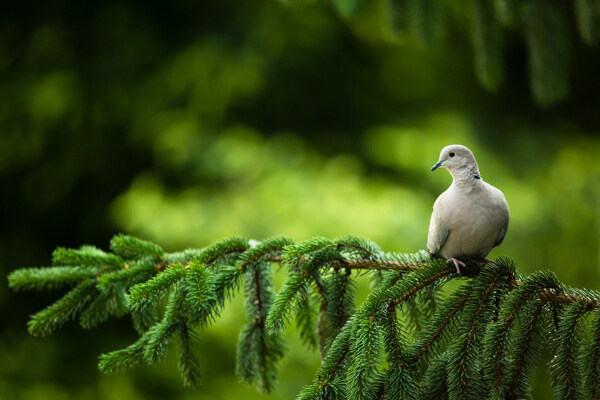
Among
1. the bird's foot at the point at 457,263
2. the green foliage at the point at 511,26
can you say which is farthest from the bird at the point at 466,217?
the green foliage at the point at 511,26

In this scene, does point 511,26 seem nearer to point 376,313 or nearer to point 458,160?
point 458,160

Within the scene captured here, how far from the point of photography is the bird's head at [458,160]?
1.27m

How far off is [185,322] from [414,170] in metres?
2.49

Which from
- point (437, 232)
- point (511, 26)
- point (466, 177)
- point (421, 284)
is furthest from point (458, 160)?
point (511, 26)

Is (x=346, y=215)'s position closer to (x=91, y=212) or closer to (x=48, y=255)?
(x=91, y=212)

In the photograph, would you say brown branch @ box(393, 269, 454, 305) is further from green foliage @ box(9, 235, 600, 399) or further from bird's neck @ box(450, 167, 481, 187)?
bird's neck @ box(450, 167, 481, 187)

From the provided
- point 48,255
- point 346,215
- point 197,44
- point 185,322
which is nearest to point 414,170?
point 346,215

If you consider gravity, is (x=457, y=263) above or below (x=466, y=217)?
below

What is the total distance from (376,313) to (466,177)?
413 millimetres

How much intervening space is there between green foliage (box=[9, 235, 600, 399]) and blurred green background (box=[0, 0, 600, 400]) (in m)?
1.74

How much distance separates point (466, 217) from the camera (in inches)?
48.0

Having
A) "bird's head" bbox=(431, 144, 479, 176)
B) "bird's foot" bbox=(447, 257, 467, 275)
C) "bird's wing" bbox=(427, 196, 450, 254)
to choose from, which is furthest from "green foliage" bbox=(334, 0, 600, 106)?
"bird's foot" bbox=(447, 257, 467, 275)

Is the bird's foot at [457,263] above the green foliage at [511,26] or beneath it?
beneath

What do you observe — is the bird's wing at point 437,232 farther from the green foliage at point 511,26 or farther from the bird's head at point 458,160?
the green foliage at point 511,26
